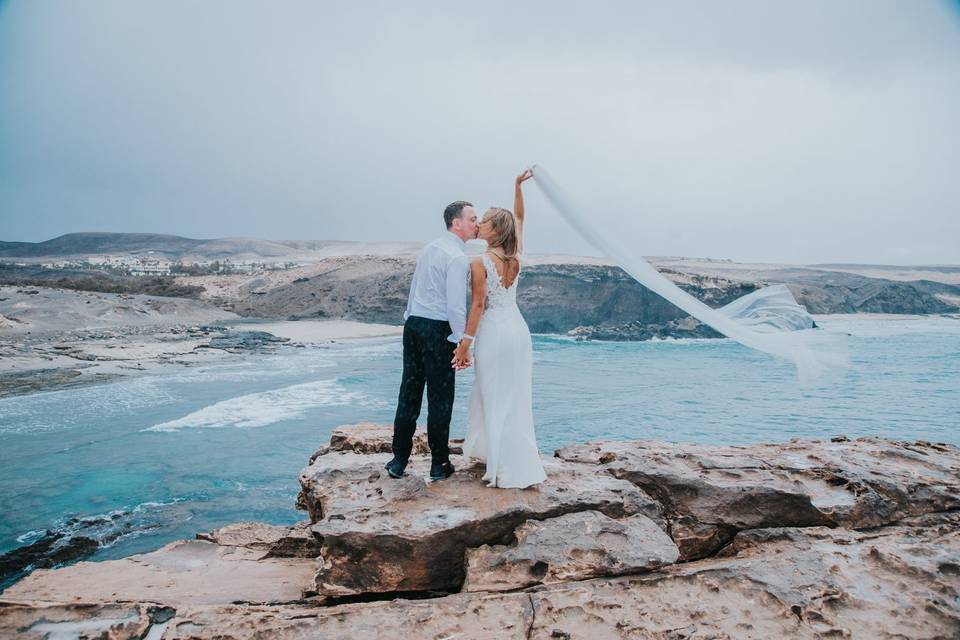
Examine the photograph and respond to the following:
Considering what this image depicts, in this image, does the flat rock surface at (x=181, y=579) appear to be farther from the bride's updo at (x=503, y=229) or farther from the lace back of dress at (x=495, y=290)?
the bride's updo at (x=503, y=229)

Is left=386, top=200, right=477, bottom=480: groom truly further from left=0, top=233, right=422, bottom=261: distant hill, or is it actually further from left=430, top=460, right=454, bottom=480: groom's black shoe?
left=0, top=233, right=422, bottom=261: distant hill

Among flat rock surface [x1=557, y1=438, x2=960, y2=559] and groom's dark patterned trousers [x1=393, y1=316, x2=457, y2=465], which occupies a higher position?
groom's dark patterned trousers [x1=393, y1=316, x2=457, y2=465]

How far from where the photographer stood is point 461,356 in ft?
14.3

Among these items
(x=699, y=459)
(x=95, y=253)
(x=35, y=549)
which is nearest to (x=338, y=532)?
(x=699, y=459)

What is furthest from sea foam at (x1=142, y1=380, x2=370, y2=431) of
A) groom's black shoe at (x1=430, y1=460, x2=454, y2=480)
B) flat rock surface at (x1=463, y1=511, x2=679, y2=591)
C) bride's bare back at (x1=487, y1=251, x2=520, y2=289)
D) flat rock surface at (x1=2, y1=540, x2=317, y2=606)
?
flat rock surface at (x1=463, y1=511, x2=679, y2=591)

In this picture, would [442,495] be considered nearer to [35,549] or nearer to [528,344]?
[528,344]

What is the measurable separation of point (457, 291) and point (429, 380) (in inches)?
28.9

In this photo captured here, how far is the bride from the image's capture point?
4371mm

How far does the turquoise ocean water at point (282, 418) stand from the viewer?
9156 millimetres

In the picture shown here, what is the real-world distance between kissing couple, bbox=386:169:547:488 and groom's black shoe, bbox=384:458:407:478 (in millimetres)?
263

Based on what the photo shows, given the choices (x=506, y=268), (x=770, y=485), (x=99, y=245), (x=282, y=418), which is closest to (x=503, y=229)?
(x=506, y=268)

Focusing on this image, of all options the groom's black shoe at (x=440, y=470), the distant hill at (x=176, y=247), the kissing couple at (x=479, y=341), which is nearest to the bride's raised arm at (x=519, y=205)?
the kissing couple at (x=479, y=341)

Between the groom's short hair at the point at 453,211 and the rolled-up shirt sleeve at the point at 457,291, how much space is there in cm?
35

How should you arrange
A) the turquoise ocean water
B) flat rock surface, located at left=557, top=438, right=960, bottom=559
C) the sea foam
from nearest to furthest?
flat rock surface, located at left=557, top=438, right=960, bottom=559 → the turquoise ocean water → the sea foam
